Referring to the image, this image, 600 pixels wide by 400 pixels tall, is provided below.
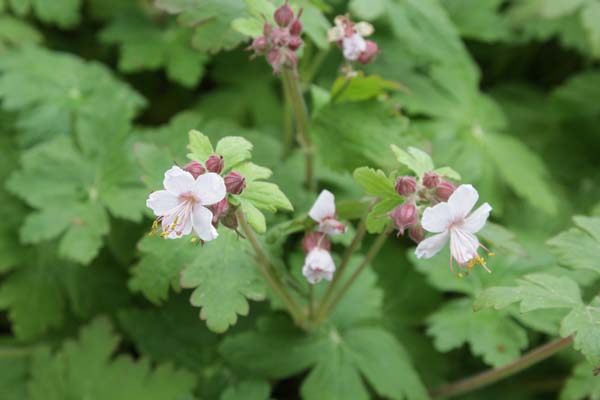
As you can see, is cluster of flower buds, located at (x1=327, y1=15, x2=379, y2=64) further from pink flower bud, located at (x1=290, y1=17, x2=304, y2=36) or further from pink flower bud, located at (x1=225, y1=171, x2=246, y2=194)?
pink flower bud, located at (x1=225, y1=171, x2=246, y2=194)

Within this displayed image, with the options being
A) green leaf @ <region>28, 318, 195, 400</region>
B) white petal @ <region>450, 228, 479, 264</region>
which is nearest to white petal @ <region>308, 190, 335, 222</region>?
white petal @ <region>450, 228, 479, 264</region>

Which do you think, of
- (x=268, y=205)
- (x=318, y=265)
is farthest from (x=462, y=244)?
(x=268, y=205)

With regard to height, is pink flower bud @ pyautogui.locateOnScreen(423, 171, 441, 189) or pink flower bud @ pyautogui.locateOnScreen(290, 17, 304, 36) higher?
pink flower bud @ pyautogui.locateOnScreen(290, 17, 304, 36)

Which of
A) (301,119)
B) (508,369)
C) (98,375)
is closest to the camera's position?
(508,369)

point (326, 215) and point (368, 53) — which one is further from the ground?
point (368, 53)

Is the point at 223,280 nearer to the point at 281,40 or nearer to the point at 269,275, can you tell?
the point at 269,275

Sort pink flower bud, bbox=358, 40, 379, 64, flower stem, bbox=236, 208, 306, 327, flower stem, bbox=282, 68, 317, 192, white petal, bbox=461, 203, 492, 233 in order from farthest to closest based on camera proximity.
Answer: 1. flower stem, bbox=282, 68, 317, 192
2. pink flower bud, bbox=358, 40, 379, 64
3. flower stem, bbox=236, 208, 306, 327
4. white petal, bbox=461, 203, 492, 233

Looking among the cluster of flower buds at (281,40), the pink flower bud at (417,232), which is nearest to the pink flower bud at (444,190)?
the pink flower bud at (417,232)
